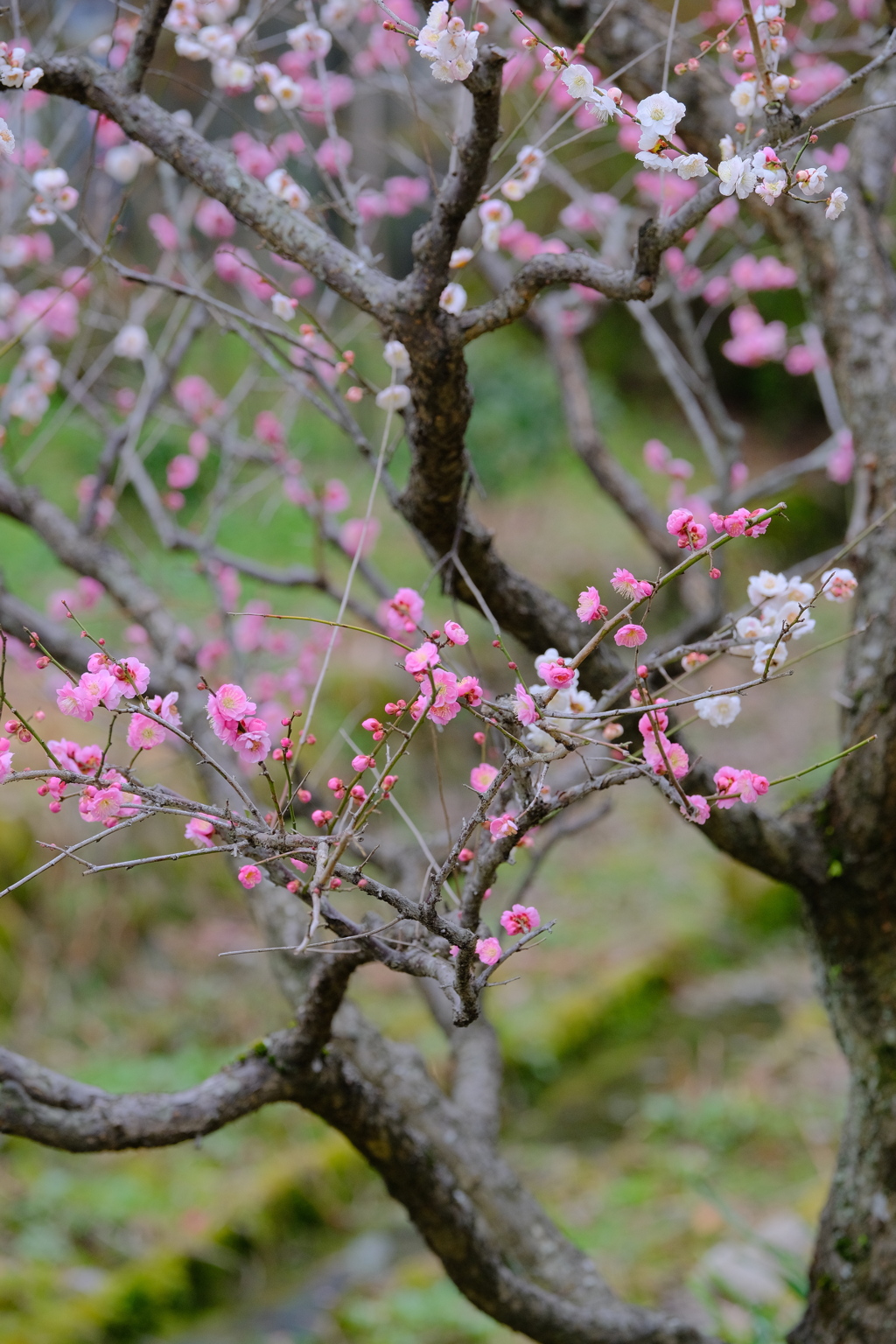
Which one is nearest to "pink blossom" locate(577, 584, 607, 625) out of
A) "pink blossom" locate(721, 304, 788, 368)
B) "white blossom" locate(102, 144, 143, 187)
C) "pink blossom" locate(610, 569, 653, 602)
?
"pink blossom" locate(610, 569, 653, 602)

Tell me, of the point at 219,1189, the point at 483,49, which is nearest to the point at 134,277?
the point at 483,49

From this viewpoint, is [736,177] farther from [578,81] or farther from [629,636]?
[629,636]

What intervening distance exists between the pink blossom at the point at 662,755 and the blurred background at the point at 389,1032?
64cm

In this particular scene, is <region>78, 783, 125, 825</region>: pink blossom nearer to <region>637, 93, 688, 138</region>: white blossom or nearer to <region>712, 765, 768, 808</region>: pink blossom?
<region>712, 765, 768, 808</region>: pink blossom

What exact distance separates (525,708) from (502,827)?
0.41 feet

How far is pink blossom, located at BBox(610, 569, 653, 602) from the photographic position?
105cm

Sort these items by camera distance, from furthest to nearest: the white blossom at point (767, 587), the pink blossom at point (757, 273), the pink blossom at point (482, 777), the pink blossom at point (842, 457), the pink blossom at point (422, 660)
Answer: the pink blossom at point (757, 273) < the pink blossom at point (842, 457) < the white blossom at point (767, 587) < the pink blossom at point (482, 777) < the pink blossom at point (422, 660)

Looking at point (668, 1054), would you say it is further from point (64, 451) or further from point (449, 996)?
point (64, 451)

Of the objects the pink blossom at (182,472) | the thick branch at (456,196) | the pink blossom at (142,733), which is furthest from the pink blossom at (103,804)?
the pink blossom at (182,472)

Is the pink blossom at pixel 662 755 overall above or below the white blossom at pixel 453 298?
below

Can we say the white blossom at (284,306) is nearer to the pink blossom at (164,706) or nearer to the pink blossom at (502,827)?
the pink blossom at (164,706)

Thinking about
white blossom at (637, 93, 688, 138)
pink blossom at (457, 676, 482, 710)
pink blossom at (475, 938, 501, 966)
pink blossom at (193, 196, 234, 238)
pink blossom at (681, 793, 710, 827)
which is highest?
pink blossom at (193, 196, 234, 238)

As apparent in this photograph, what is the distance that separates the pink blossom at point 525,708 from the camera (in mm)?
1070

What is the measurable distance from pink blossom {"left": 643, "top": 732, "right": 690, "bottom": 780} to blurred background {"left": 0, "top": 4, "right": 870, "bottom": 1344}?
0.64 meters
